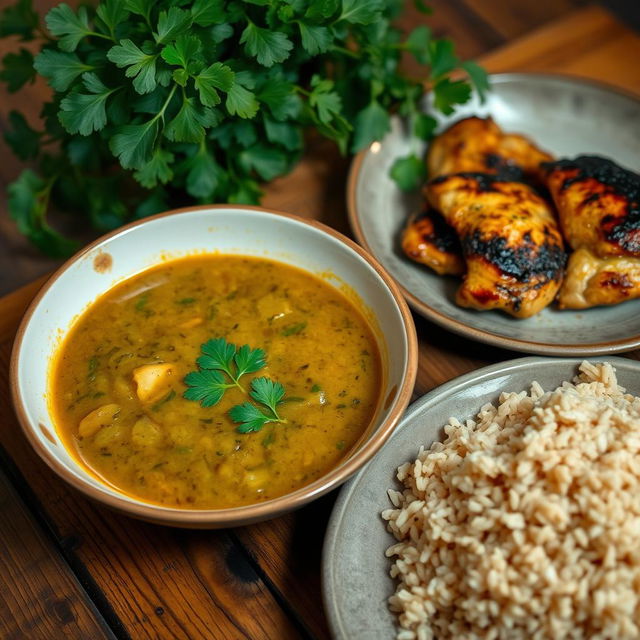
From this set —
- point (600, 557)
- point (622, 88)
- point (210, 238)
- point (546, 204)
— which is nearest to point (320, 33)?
point (210, 238)

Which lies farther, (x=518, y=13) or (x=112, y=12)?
(x=518, y=13)

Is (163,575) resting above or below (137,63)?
below

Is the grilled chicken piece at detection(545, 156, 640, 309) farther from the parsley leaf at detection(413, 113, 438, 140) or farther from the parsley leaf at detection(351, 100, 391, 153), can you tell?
the parsley leaf at detection(351, 100, 391, 153)

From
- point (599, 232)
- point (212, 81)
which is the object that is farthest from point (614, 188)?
point (212, 81)

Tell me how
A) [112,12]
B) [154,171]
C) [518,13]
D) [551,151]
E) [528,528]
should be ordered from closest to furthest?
[528,528]
[112,12]
[154,171]
[551,151]
[518,13]

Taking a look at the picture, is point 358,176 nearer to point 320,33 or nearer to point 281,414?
point 320,33

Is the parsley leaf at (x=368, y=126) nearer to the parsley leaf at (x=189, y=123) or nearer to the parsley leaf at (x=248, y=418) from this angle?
the parsley leaf at (x=189, y=123)

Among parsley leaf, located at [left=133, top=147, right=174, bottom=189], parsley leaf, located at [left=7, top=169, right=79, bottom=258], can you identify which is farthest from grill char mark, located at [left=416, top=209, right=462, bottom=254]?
parsley leaf, located at [left=7, top=169, right=79, bottom=258]

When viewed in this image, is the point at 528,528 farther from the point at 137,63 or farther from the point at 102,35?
the point at 102,35
